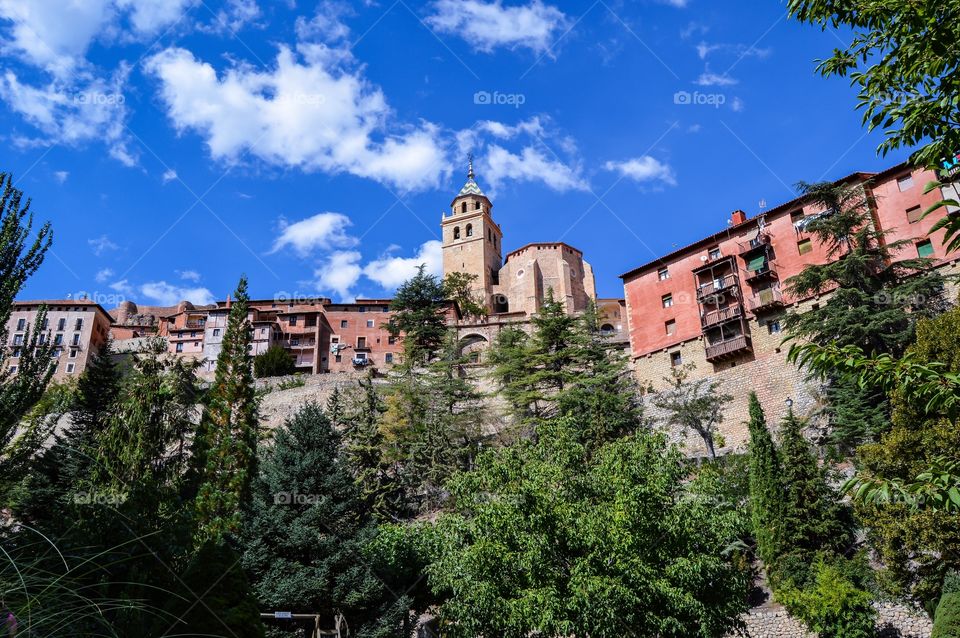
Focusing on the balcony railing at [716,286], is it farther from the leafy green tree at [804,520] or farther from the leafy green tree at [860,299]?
the leafy green tree at [804,520]

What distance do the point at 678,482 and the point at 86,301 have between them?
75.1 m

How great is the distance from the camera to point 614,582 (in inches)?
585

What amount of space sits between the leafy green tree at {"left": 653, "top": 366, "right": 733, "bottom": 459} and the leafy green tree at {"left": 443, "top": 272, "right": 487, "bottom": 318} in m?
37.4

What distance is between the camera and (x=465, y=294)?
80.9m

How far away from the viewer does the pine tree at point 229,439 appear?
2189cm

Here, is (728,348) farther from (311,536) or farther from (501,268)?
(501,268)

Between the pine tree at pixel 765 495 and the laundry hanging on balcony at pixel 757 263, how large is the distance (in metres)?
17.4

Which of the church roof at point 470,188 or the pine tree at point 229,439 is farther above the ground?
the church roof at point 470,188

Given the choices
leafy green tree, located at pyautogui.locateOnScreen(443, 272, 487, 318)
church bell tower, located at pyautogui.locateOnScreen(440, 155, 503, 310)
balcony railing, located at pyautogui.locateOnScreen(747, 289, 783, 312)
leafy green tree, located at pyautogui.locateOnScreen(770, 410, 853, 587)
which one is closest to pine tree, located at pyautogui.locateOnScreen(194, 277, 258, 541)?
leafy green tree, located at pyautogui.locateOnScreen(770, 410, 853, 587)

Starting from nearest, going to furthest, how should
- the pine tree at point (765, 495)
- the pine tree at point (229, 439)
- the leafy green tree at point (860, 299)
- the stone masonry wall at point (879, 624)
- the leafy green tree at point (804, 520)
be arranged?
the stone masonry wall at point (879, 624) < the pine tree at point (229, 439) < the leafy green tree at point (804, 520) < the pine tree at point (765, 495) < the leafy green tree at point (860, 299)

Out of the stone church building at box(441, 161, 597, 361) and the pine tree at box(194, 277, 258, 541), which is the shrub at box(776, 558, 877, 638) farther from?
the stone church building at box(441, 161, 597, 361)

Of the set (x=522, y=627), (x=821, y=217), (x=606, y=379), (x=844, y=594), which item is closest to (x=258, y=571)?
(x=522, y=627)

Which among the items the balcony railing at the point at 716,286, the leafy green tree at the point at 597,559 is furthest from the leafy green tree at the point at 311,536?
the balcony railing at the point at 716,286

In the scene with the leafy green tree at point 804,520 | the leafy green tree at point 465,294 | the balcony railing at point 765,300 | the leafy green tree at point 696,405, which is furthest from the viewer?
the leafy green tree at point 465,294
